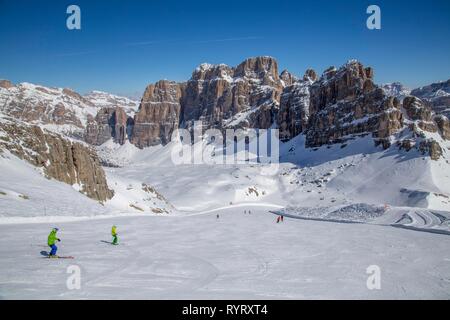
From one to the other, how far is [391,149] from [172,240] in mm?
108268

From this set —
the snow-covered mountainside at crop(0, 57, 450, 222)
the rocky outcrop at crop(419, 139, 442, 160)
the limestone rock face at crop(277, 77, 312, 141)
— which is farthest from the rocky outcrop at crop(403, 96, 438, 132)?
the limestone rock face at crop(277, 77, 312, 141)

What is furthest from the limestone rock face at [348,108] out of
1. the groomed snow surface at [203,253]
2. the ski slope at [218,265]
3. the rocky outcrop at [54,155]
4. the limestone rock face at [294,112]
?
the ski slope at [218,265]

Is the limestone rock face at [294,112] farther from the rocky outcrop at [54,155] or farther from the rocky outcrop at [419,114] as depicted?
the rocky outcrop at [54,155]

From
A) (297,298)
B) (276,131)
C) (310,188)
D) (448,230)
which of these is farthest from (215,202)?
(276,131)

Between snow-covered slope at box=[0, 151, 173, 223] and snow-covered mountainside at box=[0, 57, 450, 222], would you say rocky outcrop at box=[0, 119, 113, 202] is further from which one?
snow-covered mountainside at box=[0, 57, 450, 222]

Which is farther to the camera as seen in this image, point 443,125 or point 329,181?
point 443,125

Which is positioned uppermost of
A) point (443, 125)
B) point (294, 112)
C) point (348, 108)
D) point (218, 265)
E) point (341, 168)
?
point (294, 112)

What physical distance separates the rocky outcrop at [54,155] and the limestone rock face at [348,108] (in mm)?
102581

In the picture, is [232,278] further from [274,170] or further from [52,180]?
[274,170]

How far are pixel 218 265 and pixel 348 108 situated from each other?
137 m

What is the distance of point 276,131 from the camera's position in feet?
636

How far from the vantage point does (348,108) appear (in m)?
144

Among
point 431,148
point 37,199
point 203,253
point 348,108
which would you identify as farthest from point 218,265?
point 348,108

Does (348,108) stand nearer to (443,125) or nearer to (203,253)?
(443,125)
